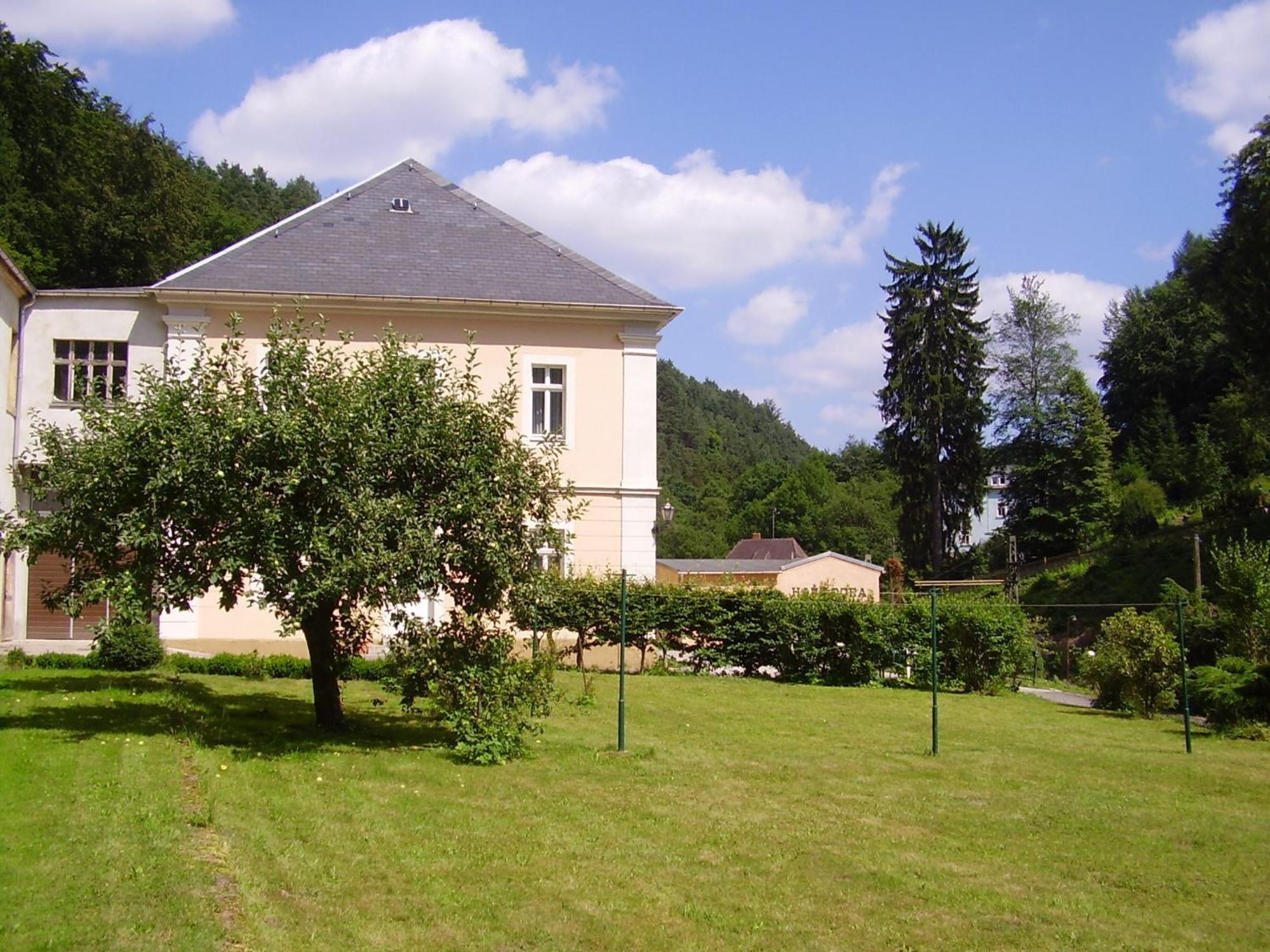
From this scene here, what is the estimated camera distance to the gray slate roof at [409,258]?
2562 cm

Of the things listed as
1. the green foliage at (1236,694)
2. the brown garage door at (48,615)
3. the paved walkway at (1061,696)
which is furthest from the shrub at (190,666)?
the green foliage at (1236,694)

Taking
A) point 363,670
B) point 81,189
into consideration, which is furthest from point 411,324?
point 81,189

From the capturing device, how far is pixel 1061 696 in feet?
86.9

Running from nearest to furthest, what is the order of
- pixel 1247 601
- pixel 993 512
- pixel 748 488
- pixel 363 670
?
pixel 363 670, pixel 1247 601, pixel 993 512, pixel 748 488

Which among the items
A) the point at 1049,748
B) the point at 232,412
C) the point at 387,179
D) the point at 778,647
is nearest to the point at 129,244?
the point at 387,179

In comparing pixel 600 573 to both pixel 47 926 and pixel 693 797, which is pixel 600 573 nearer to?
pixel 693 797

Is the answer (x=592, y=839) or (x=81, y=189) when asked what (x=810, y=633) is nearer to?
(x=592, y=839)

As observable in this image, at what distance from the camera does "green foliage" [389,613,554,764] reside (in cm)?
1286

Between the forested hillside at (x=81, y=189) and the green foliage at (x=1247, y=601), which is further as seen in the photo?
the forested hillside at (x=81, y=189)

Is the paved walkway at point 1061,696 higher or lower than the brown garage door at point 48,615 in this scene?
lower

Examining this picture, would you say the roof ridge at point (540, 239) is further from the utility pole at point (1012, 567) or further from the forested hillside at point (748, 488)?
the forested hillside at point (748, 488)

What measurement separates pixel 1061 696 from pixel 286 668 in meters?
18.0

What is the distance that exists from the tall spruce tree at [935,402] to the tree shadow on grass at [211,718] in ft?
133

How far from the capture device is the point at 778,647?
79.9ft
